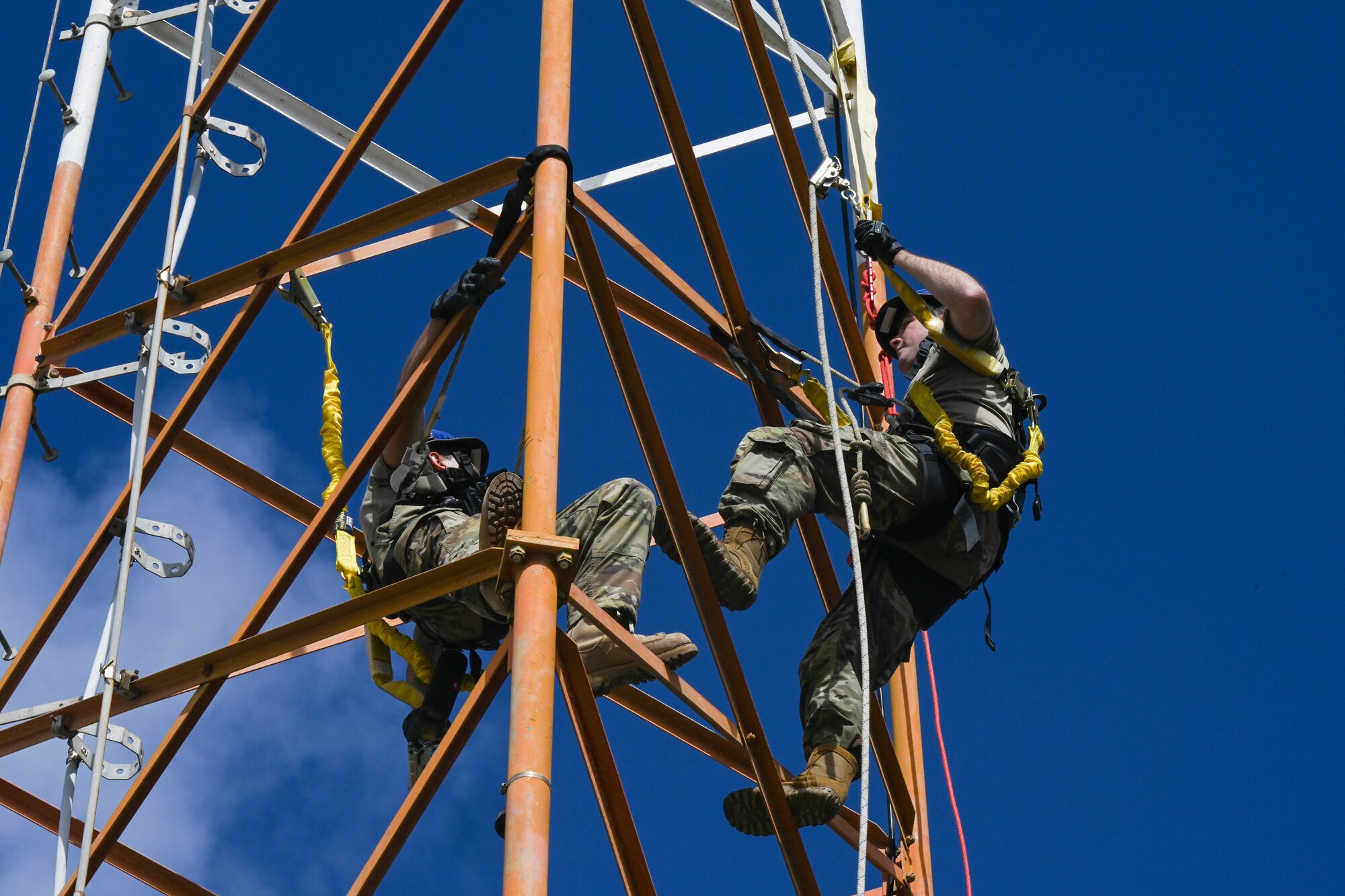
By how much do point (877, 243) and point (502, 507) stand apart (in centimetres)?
323

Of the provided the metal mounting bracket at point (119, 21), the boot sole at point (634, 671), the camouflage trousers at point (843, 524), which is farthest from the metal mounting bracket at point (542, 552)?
the metal mounting bracket at point (119, 21)

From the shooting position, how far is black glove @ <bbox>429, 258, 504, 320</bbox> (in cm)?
869

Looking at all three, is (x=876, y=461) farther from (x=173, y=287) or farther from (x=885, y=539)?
(x=173, y=287)

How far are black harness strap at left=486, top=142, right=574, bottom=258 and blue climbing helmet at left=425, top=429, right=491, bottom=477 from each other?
6.98ft

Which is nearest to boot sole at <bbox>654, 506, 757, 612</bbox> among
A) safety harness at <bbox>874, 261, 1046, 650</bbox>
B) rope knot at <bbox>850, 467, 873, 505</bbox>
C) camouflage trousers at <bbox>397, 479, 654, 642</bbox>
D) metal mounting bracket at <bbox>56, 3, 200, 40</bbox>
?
camouflage trousers at <bbox>397, 479, 654, 642</bbox>

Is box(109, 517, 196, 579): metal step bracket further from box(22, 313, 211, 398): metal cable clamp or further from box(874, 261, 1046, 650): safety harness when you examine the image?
box(874, 261, 1046, 650): safety harness

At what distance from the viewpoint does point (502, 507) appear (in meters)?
7.75

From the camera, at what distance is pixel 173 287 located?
9.66m

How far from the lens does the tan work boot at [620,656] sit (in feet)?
27.0

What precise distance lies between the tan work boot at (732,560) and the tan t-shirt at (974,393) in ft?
5.38

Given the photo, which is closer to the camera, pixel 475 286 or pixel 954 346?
pixel 475 286

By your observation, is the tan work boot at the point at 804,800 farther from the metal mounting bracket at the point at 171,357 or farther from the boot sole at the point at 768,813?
the metal mounting bracket at the point at 171,357

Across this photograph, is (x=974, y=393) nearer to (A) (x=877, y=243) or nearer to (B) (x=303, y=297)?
(A) (x=877, y=243)

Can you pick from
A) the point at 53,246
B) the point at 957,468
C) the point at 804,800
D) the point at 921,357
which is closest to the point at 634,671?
the point at 804,800
